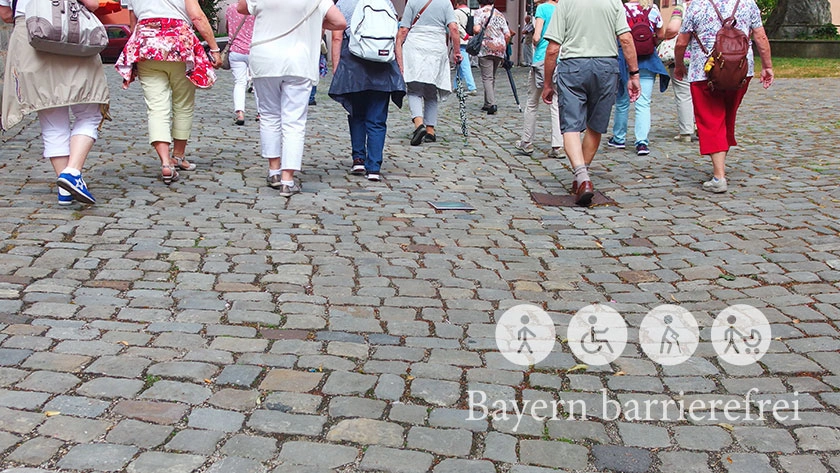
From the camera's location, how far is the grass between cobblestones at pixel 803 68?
19645 millimetres

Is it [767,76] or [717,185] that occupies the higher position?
[767,76]

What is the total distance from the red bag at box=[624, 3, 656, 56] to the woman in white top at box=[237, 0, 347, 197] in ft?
11.7

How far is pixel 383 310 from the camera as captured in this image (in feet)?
15.6

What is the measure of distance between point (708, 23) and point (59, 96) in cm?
502

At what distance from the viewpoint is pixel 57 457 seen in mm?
3135

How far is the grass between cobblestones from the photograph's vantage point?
64.5ft

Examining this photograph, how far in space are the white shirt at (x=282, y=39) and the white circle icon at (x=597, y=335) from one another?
3.28 meters

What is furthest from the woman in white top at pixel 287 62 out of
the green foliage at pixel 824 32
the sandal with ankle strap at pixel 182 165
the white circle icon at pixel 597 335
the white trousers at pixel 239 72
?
the green foliage at pixel 824 32

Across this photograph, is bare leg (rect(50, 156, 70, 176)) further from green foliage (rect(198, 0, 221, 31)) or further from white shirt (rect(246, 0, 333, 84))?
green foliage (rect(198, 0, 221, 31))

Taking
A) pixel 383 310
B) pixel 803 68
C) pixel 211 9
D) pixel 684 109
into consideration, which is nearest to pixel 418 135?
pixel 684 109

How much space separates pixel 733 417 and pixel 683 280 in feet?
6.05

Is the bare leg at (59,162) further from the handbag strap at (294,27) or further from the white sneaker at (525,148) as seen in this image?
the white sneaker at (525,148)

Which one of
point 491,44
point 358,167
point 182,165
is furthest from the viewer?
point 491,44

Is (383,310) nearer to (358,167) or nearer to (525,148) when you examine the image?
(358,167)
